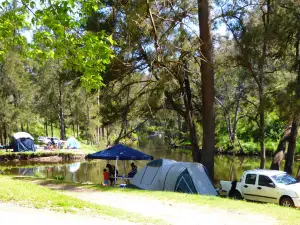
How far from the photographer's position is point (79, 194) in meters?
12.7

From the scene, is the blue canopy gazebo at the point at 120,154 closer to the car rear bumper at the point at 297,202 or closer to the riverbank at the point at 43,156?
the car rear bumper at the point at 297,202

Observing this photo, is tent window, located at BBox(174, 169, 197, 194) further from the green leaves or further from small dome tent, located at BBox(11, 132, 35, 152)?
small dome tent, located at BBox(11, 132, 35, 152)

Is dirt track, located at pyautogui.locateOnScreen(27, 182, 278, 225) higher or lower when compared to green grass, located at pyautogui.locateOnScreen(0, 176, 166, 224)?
lower

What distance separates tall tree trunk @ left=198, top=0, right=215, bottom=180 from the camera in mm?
16641

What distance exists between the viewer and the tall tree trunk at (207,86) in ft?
54.6

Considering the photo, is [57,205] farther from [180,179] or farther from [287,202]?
[287,202]

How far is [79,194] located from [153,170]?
4.00 m

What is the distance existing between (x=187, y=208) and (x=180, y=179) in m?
4.35

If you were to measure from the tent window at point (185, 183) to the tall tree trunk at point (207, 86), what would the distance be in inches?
101

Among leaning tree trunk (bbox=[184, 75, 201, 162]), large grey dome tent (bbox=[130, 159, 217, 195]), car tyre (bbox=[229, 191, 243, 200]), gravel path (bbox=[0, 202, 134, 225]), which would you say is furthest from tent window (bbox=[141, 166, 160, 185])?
gravel path (bbox=[0, 202, 134, 225])

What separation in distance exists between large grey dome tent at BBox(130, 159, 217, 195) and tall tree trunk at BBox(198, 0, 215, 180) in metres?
2.19

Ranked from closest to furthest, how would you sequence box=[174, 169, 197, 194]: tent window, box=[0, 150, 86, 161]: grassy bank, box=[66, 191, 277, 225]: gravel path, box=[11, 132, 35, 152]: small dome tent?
box=[66, 191, 277, 225]: gravel path, box=[174, 169, 197, 194]: tent window, box=[0, 150, 86, 161]: grassy bank, box=[11, 132, 35, 152]: small dome tent

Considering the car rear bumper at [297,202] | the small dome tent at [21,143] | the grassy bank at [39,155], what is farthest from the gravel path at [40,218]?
the small dome tent at [21,143]

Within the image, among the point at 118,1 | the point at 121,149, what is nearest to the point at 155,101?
the point at 121,149
